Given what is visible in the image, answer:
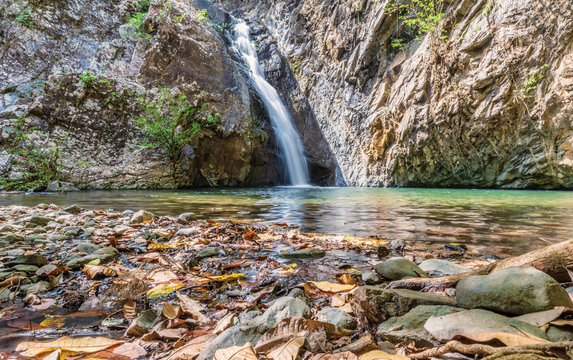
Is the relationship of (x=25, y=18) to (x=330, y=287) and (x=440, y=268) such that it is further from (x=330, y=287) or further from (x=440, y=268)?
(x=440, y=268)

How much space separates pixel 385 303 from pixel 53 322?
146 cm

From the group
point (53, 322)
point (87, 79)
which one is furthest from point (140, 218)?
point (87, 79)

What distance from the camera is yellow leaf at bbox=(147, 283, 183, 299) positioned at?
1482 millimetres

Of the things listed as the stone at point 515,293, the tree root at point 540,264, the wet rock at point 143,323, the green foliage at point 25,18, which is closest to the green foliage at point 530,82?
the tree root at point 540,264

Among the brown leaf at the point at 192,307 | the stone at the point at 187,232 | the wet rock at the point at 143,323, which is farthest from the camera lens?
the stone at the point at 187,232

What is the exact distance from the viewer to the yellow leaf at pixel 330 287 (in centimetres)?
153

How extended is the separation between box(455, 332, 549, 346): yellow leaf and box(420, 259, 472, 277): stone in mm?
982

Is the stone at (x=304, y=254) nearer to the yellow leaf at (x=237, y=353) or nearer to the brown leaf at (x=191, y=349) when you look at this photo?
the brown leaf at (x=191, y=349)

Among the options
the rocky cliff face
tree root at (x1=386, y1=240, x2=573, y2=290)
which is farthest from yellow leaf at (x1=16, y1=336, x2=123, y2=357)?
the rocky cliff face

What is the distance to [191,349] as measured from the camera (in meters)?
Answer: 0.95

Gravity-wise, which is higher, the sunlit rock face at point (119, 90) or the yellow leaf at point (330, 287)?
the sunlit rock face at point (119, 90)

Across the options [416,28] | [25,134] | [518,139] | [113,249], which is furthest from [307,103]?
[113,249]

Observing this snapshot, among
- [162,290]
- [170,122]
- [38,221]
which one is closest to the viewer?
[162,290]

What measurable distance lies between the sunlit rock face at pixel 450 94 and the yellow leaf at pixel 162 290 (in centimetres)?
1356
